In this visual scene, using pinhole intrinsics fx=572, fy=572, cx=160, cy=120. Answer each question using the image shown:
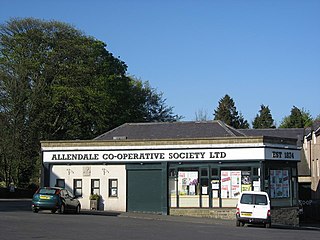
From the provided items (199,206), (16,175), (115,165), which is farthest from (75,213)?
(16,175)

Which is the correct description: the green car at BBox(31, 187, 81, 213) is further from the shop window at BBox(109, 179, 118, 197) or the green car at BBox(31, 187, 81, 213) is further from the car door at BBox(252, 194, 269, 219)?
the car door at BBox(252, 194, 269, 219)

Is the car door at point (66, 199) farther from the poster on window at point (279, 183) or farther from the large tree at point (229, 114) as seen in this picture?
the large tree at point (229, 114)

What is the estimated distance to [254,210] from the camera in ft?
93.9

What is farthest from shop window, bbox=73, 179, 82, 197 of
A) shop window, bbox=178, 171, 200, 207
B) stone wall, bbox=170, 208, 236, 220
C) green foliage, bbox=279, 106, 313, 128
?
green foliage, bbox=279, 106, 313, 128

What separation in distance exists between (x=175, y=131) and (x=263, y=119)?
249ft

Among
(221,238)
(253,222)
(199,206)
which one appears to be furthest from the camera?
(199,206)

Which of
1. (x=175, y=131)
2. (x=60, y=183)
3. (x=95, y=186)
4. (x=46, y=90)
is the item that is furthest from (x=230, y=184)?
(x=46, y=90)

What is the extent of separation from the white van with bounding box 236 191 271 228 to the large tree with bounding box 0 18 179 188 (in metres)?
30.3

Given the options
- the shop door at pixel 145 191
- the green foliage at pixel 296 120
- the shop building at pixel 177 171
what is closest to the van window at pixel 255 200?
the shop building at pixel 177 171

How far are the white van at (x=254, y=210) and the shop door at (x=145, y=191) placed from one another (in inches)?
382

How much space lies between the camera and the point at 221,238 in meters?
20.3

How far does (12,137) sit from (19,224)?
3131 centimetres

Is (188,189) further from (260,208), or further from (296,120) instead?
(296,120)

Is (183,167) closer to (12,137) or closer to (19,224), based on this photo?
(19,224)
